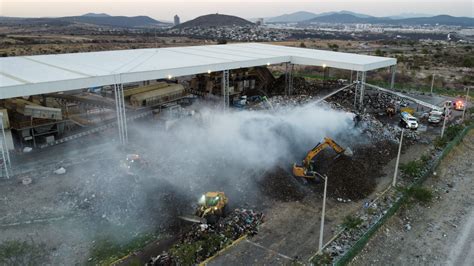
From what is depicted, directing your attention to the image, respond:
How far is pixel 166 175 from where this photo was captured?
814 inches

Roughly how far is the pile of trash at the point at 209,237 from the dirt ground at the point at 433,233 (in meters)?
4.87

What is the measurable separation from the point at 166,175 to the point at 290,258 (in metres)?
8.82

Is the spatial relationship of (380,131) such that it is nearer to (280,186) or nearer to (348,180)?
(348,180)

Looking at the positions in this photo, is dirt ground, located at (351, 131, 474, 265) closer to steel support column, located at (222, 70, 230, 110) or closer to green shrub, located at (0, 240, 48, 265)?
green shrub, located at (0, 240, 48, 265)

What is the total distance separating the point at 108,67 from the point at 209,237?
1687 centimetres

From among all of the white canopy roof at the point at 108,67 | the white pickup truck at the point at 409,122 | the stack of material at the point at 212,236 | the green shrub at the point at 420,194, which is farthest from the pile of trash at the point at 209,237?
the white pickup truck at the point at 409,122

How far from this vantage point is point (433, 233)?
17234 mm

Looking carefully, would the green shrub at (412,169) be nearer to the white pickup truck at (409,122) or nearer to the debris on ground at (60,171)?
the white pickup truck at (409,122)

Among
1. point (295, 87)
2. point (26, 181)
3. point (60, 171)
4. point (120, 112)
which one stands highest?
point (120, 112)

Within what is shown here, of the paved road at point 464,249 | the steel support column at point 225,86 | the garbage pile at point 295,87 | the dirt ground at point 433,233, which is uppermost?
the steel support column at point 225,86

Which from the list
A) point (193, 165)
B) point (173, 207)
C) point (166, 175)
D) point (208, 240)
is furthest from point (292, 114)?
point (208, 240)

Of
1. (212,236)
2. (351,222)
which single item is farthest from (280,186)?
(212,236)

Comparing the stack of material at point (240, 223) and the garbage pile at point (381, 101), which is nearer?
the stack of material at point (240, 223)

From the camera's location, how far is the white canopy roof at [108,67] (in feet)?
70.4
